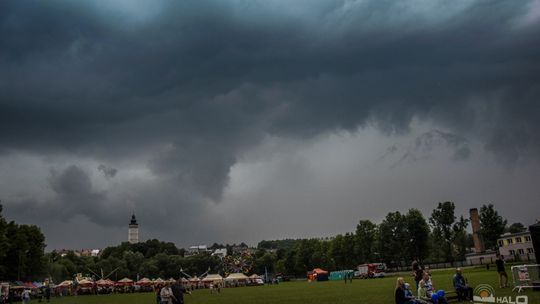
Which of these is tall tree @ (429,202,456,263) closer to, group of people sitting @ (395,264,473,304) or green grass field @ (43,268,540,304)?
green grass field @ (43,268,540,304)

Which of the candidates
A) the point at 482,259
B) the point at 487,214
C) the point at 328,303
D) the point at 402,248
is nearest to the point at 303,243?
the point at 402,248

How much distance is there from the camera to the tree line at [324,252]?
269 ft

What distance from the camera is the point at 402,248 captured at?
104938 mm

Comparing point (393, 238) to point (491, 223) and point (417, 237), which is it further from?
point (491, 223)

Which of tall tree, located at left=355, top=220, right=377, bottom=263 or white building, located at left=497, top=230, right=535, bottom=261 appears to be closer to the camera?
white building, located at left=497, top=230, right=535, bottom=261

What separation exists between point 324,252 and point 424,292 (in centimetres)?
12403

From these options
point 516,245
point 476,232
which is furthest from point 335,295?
point 476,232

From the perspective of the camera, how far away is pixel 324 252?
13950 cm

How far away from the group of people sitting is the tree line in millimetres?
60399

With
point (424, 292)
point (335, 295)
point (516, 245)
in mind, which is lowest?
point (335, 295)

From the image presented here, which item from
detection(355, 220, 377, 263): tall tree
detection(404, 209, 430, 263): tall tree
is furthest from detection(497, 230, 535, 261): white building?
detection(355, 220, 377, 263): tall tree

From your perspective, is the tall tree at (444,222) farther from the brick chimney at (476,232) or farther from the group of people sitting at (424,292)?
the group of people sitting at (424,292)

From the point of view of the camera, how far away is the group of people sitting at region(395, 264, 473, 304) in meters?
16.4

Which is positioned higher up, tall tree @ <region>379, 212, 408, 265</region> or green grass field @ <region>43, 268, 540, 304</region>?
tall tree @ <region>379, 212, 408, 265</region>
